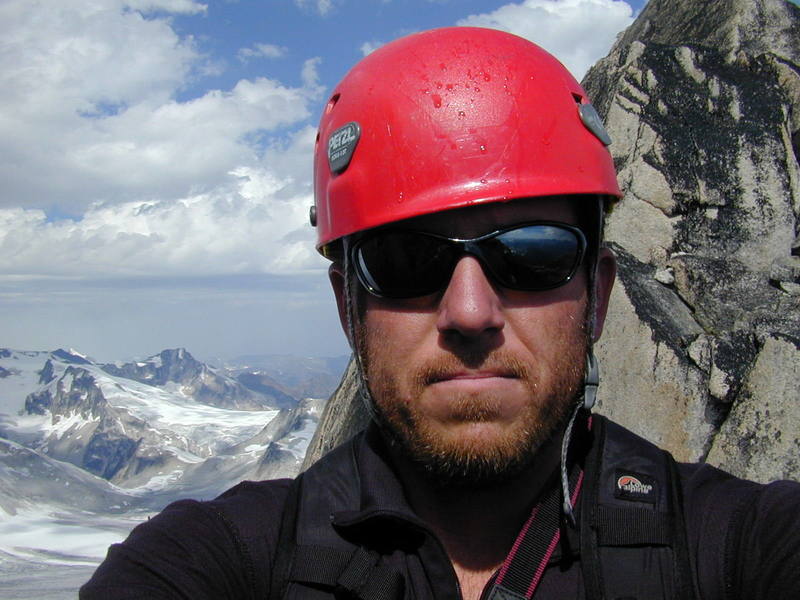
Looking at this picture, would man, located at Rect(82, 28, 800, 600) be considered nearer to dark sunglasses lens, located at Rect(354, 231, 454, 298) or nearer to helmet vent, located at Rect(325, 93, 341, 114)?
dark sunglasses lens, located at Rect(354, 231, 454, 298)

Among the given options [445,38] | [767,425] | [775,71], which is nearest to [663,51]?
[775,71]

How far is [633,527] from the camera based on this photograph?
2645mm

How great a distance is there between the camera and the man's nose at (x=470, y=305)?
2717mm

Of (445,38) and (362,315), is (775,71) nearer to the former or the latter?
(445,38)

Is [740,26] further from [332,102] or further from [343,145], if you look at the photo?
[343,145]

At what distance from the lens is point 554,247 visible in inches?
115

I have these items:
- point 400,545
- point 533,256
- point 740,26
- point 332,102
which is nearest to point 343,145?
point 332,102

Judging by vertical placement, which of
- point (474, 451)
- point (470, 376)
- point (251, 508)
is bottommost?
point (251, 508)

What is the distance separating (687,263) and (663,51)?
3150 mm

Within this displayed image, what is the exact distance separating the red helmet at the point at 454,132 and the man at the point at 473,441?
1 cm

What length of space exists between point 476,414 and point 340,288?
1.29 m

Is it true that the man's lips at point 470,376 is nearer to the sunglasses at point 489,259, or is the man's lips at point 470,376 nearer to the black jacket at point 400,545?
the sunglasses at point 489,259

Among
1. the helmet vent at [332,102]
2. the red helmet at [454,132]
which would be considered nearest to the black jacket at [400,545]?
the red helmet at [454,132]

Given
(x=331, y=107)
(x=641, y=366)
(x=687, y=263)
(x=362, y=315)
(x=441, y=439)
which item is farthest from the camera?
(x=687, y=263)
